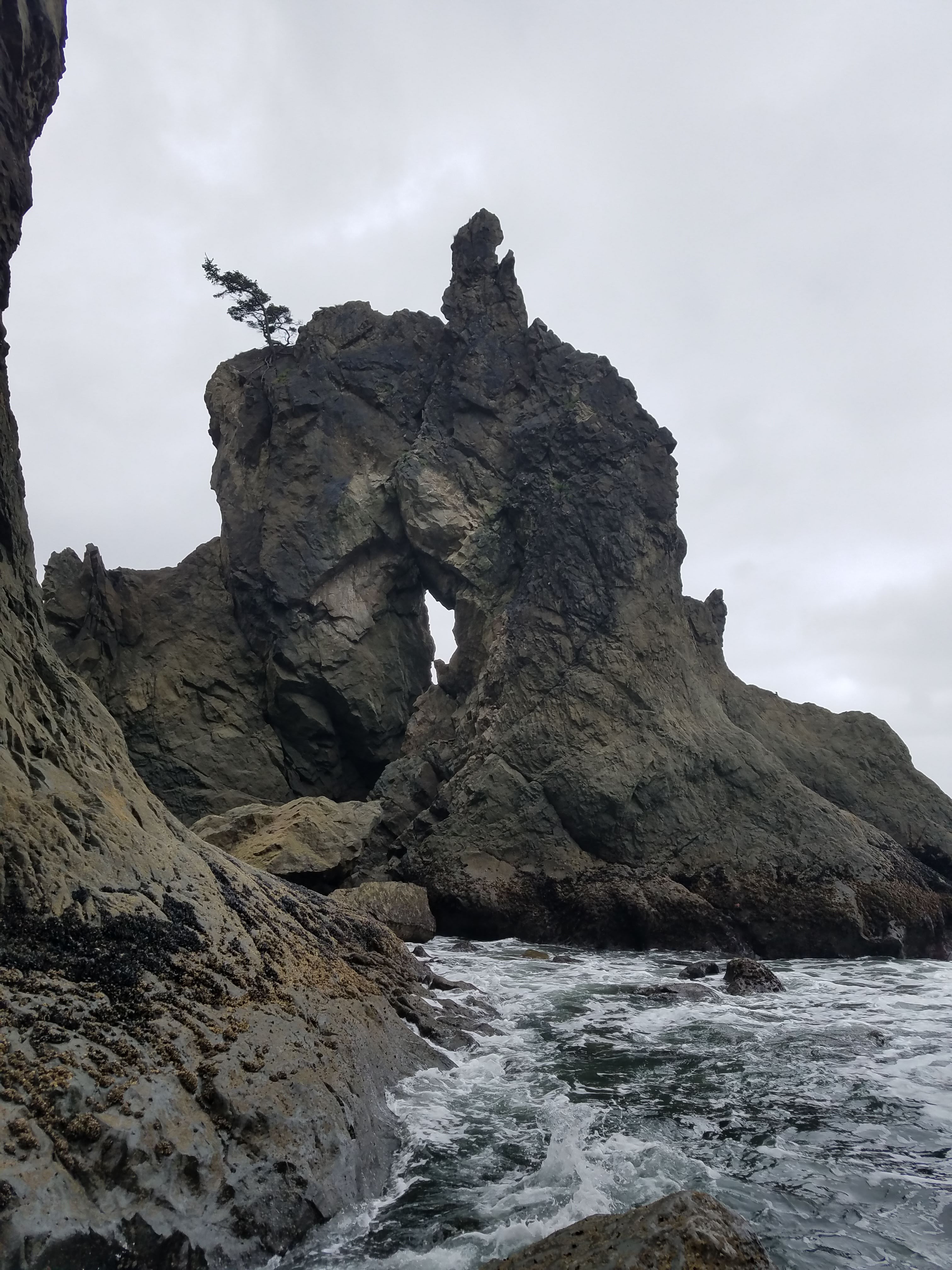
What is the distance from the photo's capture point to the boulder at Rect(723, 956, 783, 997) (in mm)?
12195

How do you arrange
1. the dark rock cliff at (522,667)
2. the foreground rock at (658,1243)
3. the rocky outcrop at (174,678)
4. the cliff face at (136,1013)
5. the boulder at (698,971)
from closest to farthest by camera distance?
the foreground rock at (658,1243), the cliff face at (136,1013), the boulder at (698,971), the dark rock cliff at (522,667), the rocky outcrop at (174,678)

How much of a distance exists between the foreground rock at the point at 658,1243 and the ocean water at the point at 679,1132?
723mm

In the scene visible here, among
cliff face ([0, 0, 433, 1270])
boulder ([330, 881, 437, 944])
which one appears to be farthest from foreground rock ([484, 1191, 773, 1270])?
boulder ([330, 881, 437, 944])

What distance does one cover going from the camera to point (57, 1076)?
4320mm

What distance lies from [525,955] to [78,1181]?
39.6 ft

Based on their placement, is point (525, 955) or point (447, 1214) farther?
point (525, 955)

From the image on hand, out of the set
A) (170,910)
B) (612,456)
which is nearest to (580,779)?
(612,456)

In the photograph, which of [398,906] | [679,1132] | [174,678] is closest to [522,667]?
[398,906]

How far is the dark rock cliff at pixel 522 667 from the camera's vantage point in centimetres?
1786

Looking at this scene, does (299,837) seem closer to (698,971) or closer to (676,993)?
(698,971)

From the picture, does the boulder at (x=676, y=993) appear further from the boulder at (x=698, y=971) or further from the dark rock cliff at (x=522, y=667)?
the dark rock cliff at (x=522, y=667)

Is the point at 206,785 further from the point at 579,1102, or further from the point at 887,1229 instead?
the point at 887,1229

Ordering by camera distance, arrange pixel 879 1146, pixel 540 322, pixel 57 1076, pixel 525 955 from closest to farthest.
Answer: pixel 57 1076, pixel 879 1146, pixel 525 955, pixel 540 322

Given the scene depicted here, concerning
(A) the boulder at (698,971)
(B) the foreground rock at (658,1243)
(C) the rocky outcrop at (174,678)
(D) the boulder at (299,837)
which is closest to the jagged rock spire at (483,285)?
A: (C) the rocky outcrop at (174,678)
